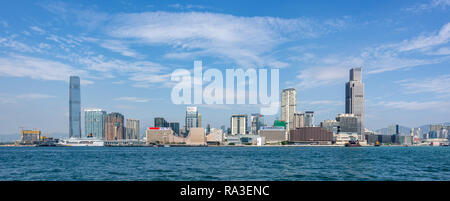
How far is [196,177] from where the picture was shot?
3156cm
